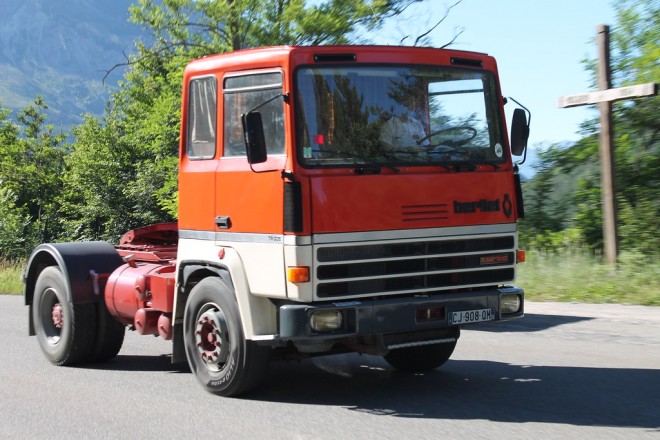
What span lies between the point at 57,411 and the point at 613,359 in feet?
15.5

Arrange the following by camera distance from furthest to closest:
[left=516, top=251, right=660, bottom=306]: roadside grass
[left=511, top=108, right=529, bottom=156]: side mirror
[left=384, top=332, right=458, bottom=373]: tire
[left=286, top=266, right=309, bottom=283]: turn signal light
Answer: [left=516, top=251, right=660, bottom=306]: roadside grass < [left=384, top=332, right=458, bottom=373]: tire < [left=511, top=108, right=529, bottom=156]: side mirror < [left=286, top=266, right=309, bottom=283]: turn signal light

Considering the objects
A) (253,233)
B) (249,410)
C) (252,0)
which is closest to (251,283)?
(253,233)

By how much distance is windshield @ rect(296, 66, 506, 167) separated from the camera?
21.4ft

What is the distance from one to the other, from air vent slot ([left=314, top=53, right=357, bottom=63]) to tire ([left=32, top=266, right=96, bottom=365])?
12.8 feet

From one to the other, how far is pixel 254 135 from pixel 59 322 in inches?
159

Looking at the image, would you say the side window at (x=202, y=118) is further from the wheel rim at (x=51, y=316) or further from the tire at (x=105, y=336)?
the wheel rim at (x=51, y=316)

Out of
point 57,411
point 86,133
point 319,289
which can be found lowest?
point 57,411

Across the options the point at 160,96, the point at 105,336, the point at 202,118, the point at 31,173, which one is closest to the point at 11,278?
the point at 105,336

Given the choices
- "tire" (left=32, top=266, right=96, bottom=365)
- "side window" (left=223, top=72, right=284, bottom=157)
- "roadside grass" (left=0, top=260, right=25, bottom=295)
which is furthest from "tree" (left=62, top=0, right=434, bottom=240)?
"side window" (left=223, top=72, right=284, bottom=157)

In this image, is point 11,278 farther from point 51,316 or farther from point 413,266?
point 413,266

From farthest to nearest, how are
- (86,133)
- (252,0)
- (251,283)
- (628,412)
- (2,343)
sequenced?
(86,133) → (252,0) → (2,343) → (251,283) → (628,412)

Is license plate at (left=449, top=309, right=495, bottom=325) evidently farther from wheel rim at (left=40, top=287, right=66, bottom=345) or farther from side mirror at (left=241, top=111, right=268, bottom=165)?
wheel rim at (left=40, top=287, right=66, bottom=345)

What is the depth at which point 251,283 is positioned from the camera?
261 inches

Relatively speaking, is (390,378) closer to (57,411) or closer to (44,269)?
(57,411)
